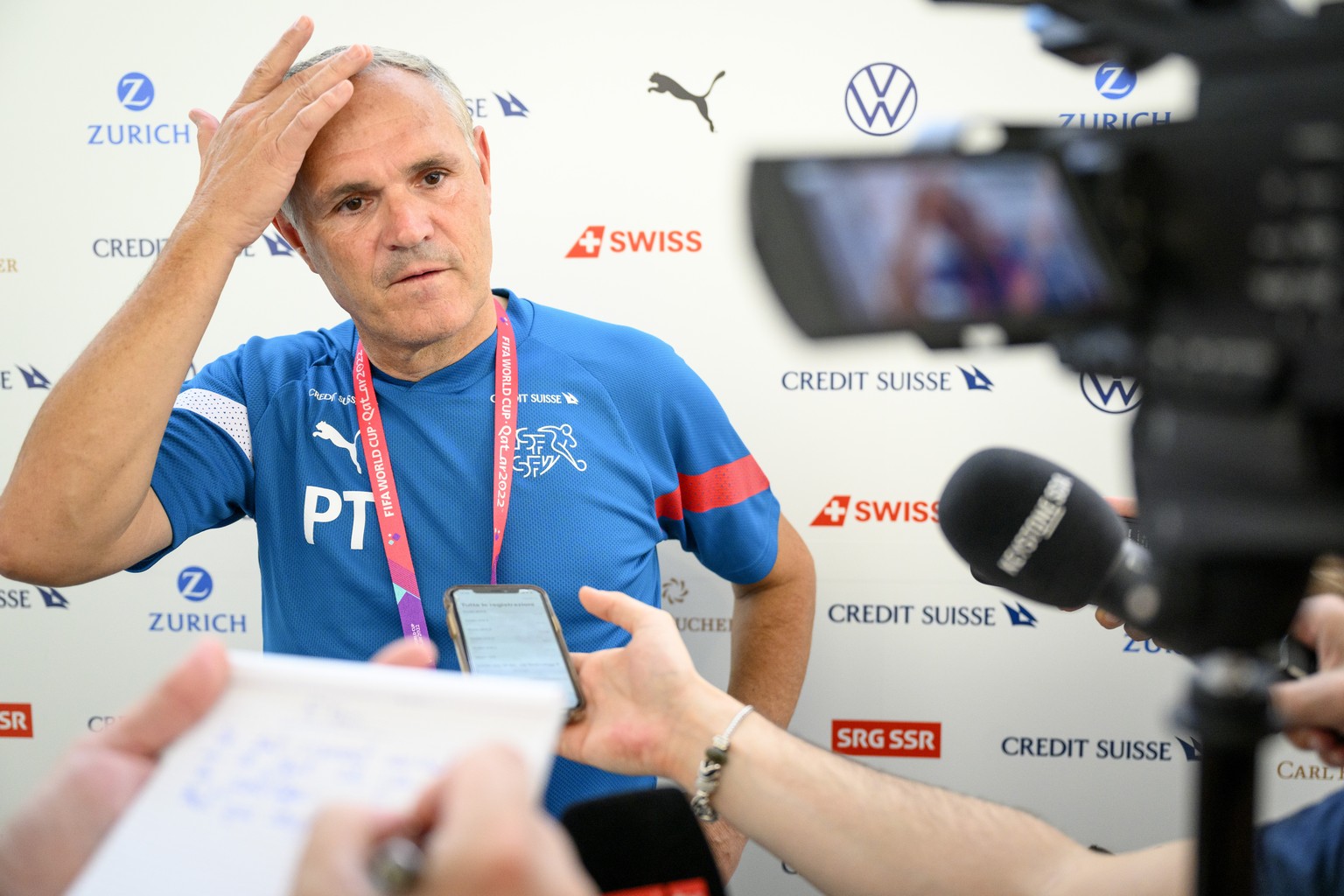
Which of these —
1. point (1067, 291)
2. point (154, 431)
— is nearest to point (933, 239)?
point (1067, 291)

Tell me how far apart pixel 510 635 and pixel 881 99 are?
1.39m

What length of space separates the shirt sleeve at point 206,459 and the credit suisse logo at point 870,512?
1142mm

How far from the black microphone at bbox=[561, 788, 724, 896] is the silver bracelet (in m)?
0.09

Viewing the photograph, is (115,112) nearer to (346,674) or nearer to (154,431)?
Result: (154,431)

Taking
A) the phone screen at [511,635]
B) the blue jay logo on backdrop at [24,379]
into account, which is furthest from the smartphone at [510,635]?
the blue jay logo on backdrop at [24,379]

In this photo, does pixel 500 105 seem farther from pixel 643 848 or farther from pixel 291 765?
pixel 291 765

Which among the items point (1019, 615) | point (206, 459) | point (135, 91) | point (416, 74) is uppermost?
point (135, 91)

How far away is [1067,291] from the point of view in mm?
556

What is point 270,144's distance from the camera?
4.73ft

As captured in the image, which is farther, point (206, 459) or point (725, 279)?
point (725, 279)

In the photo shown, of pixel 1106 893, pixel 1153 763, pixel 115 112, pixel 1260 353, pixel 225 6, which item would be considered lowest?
pixel 1153 763

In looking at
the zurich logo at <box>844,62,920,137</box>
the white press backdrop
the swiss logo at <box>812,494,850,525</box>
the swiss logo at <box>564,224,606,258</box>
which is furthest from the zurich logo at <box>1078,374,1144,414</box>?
the swiss logo at <box>564,224,606,258</box>

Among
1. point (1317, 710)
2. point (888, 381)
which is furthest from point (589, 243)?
point (1317, 710)

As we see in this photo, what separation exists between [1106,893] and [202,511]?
4.28ft
